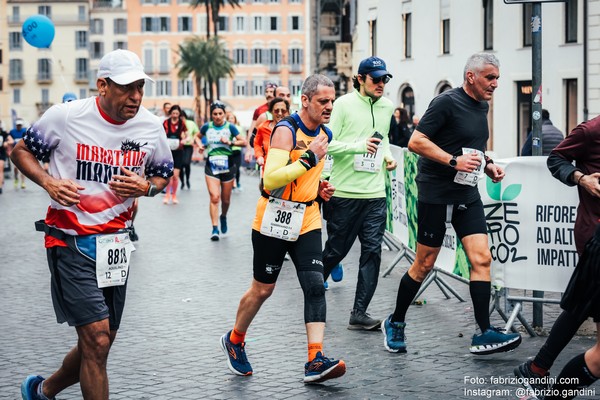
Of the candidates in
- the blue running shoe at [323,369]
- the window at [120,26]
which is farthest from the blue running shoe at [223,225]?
the window at [120,26]

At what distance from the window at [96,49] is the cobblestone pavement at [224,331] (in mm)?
110357

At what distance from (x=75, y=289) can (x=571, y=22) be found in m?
27.7

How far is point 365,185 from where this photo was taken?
9.02m

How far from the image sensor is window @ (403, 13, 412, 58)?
141 ft

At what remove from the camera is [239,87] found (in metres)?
115

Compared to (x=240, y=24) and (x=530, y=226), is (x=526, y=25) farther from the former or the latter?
(x=240, y=24)

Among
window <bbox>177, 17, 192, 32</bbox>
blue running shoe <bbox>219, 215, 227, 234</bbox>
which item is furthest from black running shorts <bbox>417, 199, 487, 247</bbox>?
window <bbox>177, 17, 192, 32</bbox>

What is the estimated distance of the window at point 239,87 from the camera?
115250mm

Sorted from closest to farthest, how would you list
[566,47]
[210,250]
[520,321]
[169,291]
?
[520,321], [169,291], [210,250], [566,47]

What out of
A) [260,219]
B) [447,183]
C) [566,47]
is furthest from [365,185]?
[566,47]

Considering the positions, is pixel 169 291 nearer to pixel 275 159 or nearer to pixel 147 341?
pixel 147 341

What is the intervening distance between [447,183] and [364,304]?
155cm

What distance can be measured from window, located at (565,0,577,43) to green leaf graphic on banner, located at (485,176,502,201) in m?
23.8

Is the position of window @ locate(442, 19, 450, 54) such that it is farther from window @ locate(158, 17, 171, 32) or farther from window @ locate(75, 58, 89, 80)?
window @ locate(75, 58, 89, 80)
